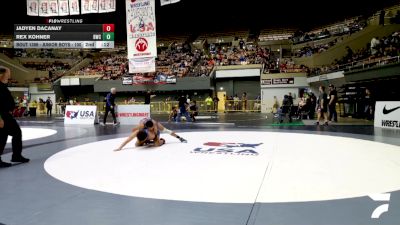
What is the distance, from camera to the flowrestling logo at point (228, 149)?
551 centimetres

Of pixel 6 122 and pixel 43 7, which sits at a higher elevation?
pixel 43 7

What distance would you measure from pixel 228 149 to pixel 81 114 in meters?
11.1

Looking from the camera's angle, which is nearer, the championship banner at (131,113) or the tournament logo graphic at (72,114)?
the championship banner at (131,113)

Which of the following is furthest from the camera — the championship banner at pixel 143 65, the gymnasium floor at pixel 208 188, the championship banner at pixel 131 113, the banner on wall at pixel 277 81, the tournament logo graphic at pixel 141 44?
the banner on wall at pixel 277 81

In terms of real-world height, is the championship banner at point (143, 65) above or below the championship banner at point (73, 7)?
below

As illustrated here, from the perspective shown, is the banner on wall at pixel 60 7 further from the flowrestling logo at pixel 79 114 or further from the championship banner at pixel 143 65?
the flowrestling logo at pixel 79 114

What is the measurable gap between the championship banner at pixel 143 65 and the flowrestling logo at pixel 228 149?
4.44m

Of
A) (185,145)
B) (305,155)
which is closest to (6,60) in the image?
(185,145)

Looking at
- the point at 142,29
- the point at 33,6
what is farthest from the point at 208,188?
the point at 33,6

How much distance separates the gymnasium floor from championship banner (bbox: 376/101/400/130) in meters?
5.16

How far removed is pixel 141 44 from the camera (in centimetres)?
1048

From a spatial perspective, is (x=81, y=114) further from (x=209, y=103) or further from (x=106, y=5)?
(x=209, y=103)

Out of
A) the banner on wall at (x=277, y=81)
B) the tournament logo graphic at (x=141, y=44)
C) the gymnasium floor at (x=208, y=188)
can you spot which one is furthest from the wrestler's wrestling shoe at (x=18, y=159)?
the banner on wall at (x=277, y=81)
